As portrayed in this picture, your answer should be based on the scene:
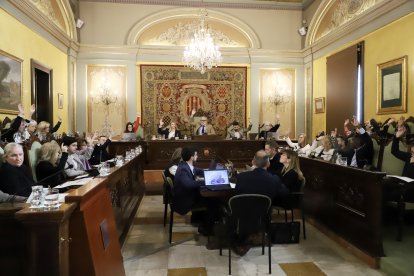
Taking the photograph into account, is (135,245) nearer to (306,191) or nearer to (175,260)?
(175,260)

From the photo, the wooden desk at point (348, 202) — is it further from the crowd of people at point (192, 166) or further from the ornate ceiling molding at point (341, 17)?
the ornate ceiling molding at point (341, 17)

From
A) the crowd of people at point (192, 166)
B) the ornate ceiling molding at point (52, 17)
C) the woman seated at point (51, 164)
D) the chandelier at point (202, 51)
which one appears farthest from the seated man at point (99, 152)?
the chandelier at point (202, 51)

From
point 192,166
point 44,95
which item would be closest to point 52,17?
point 44,95

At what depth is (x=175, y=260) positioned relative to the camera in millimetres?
4008

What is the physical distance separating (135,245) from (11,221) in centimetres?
251

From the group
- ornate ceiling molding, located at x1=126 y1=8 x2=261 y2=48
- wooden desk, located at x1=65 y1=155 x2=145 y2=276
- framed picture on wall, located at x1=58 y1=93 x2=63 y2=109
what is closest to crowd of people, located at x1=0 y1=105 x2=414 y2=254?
wooden desk, located at x1=65 y1=155 x2=145 y2=276

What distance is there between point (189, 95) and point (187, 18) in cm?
242

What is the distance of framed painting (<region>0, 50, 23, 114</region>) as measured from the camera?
6.11 meters

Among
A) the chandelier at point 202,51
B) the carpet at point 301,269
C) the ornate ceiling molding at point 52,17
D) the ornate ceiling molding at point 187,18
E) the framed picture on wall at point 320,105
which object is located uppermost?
the ornate ceiling molding at point 187,18

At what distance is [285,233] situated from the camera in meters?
4.56

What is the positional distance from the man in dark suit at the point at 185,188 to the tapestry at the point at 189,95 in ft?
22.0

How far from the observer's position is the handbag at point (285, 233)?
4.56 meters

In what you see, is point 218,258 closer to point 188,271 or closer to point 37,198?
point 188,271

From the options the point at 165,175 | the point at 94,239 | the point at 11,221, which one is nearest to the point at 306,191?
the point at 165,175
